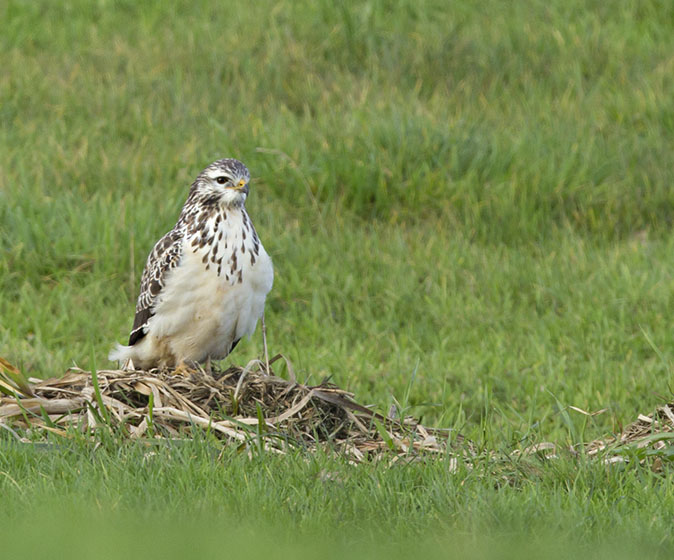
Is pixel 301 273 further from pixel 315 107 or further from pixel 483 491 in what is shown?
pixel 483 491

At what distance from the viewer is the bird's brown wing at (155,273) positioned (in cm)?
588

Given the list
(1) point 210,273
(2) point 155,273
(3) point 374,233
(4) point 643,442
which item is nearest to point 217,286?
(1) point 210,273

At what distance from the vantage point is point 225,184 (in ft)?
19.0

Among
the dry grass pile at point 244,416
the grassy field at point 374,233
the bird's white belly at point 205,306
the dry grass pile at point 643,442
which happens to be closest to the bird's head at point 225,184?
the bird's white belly at point 205,306

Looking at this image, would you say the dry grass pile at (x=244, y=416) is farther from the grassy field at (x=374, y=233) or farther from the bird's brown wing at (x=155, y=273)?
the bird's brown wing at (x=155, y=273)

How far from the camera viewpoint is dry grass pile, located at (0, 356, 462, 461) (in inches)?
197

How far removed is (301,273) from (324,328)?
0.65 metres

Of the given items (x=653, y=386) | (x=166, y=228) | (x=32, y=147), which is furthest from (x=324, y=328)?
(x=32, y=147)

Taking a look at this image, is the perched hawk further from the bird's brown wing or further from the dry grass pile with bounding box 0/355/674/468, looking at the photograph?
the dry grass pile with bounding box 0/355/674/468

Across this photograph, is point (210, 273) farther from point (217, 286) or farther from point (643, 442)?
point (643, 442)

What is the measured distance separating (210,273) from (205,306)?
185mm

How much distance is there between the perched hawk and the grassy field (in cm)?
114

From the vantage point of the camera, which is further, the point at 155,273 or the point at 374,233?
the point at 374,233

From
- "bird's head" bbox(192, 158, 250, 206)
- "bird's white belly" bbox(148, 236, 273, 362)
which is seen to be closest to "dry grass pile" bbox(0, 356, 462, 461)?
"bird's white belly" bbox(148, 236, 273, 362)
